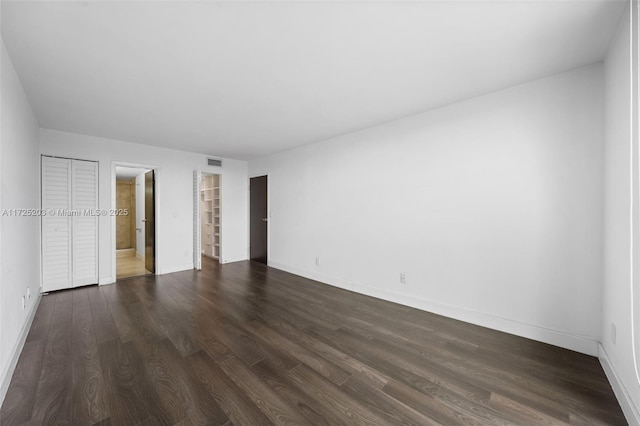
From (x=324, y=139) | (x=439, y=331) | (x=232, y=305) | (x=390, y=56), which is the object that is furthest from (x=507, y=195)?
(x=232, y=305)

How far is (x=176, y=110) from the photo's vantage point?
3.08 metres

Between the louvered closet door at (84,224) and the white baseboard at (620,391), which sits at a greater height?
the louvered closet door at (84,224)

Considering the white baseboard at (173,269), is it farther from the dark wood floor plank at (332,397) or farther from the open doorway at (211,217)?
the dark wood floor plank at (332,397)

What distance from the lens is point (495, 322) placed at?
265 centimetres

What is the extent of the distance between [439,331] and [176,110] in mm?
3981

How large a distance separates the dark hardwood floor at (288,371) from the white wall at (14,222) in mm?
201

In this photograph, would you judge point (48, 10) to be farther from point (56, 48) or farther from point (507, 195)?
point (507, 195)

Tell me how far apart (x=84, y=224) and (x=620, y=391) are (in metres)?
6.45

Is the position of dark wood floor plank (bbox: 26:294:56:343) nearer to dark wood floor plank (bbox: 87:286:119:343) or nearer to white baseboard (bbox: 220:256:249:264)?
dark wood floor plank (bbox: 87:286:119:343)

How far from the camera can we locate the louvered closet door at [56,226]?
3.75m

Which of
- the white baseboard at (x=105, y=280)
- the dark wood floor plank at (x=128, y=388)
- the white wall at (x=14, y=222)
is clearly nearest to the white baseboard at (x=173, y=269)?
the white baseboard at (x=105, y=280)

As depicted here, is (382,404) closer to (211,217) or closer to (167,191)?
(167,191)

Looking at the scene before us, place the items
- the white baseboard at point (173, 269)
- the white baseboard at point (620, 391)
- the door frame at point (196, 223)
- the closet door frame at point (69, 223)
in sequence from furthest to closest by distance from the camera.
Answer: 1. the door frame at point (196, 223)
2. the white baseboard at point (173, 269)
3. the closet door frame at point (69, 223)
4. the white baseboard at point (620, 391)

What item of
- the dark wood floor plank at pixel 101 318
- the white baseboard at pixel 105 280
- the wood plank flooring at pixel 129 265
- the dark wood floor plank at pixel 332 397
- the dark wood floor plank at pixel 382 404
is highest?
the white baseboard at pixel 105 280
